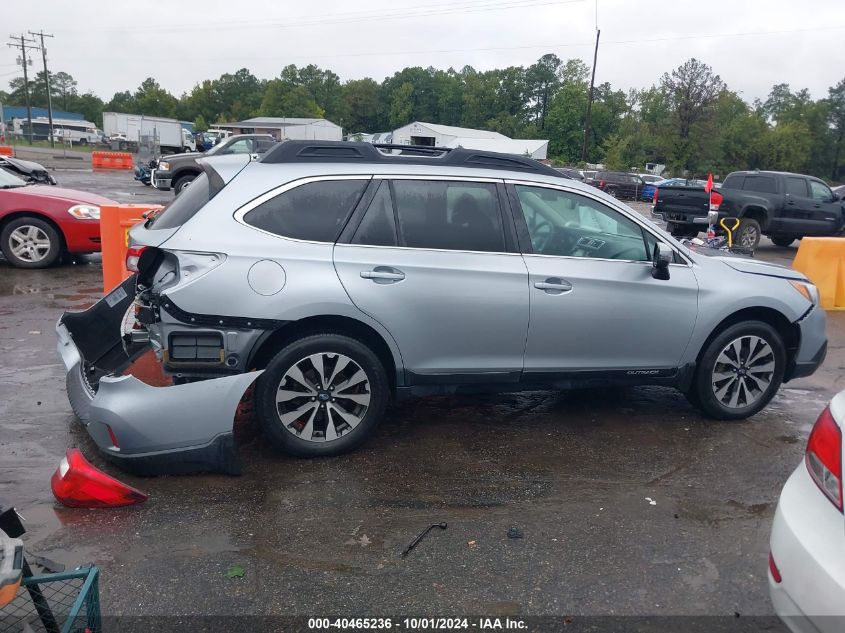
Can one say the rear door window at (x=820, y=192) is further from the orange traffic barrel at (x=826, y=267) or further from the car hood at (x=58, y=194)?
the car hood at (x=58, y=194)

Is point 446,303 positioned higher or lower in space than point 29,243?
higher

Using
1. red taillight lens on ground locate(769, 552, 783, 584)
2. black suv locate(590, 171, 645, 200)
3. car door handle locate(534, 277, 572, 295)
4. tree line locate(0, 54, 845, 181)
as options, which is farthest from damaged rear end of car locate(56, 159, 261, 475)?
tree line locate(0, 54, 845, 181)

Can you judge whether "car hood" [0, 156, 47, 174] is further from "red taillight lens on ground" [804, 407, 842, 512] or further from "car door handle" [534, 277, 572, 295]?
"red taillight lens on ground" [804, 407, 842, 512]

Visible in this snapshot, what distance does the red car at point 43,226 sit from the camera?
9.97 m

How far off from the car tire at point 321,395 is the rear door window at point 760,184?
575 inches

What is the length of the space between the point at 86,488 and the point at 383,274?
2026 mm

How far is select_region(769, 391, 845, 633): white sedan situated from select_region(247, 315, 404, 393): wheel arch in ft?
8.17

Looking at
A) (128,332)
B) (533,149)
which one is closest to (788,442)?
(128,332)

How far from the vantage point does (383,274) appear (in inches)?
175

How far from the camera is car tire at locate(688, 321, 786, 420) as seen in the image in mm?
5195

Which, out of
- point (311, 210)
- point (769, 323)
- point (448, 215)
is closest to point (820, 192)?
point (769, 323)

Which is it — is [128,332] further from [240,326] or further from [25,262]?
[25,262]

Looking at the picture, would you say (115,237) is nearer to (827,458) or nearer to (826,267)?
(827,458)

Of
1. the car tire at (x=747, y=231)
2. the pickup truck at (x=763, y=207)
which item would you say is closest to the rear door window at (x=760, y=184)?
the pickup truck at (x=763, y=207)
